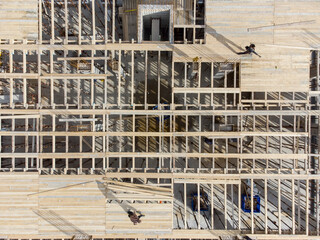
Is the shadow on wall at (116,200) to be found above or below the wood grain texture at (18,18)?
below

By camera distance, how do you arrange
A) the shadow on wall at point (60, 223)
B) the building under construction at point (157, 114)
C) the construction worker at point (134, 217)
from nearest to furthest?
the construction worker at point (134, 217) < the building under construction at point (157, 114) < the shadow on wall at point (60, 223)

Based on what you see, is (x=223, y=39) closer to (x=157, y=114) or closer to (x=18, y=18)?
(x=157, y=114)

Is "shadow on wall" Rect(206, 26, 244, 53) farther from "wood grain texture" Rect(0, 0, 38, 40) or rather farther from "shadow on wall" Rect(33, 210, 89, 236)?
"shadow on wall" Rect(33, 210, 89, 236)

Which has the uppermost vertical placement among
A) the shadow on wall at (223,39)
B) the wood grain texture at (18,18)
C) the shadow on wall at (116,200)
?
the wood grain texture at (18,18)

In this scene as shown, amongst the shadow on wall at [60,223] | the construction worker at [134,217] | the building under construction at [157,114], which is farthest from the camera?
the shadow on wall at [60,223]

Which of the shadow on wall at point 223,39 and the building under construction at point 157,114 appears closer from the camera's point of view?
the building under construction at point 157,114

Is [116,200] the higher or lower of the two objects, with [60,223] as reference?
higher

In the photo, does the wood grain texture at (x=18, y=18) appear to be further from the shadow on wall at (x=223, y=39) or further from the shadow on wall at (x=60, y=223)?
the shadow on wall at (x=60, y=223)

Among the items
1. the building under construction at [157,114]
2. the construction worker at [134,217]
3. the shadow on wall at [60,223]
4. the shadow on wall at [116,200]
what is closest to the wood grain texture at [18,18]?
the building under construction at [157,114]

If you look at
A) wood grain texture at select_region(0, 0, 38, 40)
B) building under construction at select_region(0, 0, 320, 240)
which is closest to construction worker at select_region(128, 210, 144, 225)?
building under construction at select_region(0, 0, 320, 240)

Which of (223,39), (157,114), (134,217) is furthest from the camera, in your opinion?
(223,39)

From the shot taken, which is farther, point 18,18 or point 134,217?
point 18,18

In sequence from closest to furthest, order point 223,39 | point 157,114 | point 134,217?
point 134,217 < point 157,114 < point 223,39

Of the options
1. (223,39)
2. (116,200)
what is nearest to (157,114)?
(116,200)
